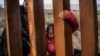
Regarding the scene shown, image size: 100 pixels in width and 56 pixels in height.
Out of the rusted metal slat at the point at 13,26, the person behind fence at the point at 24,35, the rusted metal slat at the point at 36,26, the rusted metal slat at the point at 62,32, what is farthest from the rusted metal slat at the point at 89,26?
the person behind fence at the point at 24,35

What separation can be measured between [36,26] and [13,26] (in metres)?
0.20

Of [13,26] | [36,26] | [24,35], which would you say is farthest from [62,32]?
[24,35]

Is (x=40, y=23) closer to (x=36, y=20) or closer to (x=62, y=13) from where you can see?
(x=36, y=20)

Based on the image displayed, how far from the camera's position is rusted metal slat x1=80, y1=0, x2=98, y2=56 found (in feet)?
6.64

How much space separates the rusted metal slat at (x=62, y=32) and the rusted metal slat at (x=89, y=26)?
11 cm

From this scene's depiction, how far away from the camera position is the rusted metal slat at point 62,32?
6.81ft

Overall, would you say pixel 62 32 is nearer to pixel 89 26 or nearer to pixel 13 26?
pixel 89 26

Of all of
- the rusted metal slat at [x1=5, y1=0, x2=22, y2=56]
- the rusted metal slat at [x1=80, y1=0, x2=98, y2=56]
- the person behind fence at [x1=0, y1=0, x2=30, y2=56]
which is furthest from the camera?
the person behind fence at [x1=0, y1=0, x2=30, y2=56]

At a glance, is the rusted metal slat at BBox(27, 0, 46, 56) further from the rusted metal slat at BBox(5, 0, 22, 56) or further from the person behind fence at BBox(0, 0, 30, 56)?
the person behind fence at BBox(0, 0, 30, 56)

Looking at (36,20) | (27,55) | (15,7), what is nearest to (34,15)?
(36,20)

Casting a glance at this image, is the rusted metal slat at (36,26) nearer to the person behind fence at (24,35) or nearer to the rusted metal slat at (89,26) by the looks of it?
the rusted metal slat at (89,26)

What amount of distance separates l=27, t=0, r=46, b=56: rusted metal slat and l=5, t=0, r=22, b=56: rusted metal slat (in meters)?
0.11

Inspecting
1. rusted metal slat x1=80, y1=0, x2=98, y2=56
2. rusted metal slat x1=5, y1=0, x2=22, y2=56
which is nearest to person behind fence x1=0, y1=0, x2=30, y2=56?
rusted metal slat x1=5, y1=0, x2=22, y2=56

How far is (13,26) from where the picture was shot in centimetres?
217
